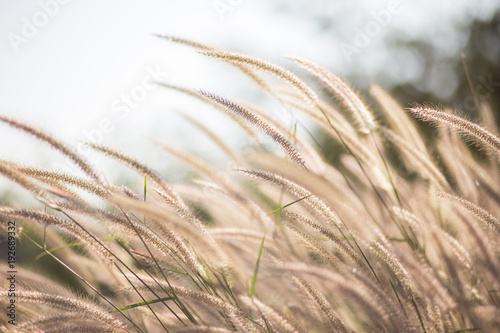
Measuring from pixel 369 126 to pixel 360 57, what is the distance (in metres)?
7.68

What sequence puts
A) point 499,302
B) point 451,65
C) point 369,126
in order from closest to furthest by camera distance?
1. point 499,302
2. point 369,126
3. point 451,65

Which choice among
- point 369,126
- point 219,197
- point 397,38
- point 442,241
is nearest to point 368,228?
point 442,241

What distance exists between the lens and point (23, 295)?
1.02 metres

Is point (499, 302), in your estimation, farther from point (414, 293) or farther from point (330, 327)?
point (330, 327)

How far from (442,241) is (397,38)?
850 centimetres

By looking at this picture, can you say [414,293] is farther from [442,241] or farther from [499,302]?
[499,302]

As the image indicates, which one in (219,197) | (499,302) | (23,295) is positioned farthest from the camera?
(219,197)

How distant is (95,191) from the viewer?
3.44ft

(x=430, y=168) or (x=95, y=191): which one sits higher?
(x=430, y=168)

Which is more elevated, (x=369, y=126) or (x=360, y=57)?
(x=360, y=57)

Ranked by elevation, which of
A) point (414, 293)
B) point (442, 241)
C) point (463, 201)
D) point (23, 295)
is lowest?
point (23, 295)

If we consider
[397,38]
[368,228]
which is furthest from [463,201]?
[397,38]

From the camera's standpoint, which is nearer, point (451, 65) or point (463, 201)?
point (463, 201)

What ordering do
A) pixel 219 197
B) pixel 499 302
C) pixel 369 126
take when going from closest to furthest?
pixel 499 302
pixel 369 126
pixel 219 197
